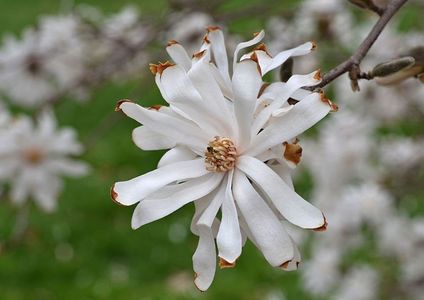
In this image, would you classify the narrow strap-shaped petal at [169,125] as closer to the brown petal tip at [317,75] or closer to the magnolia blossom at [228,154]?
the magnolia blossom at [228,154]

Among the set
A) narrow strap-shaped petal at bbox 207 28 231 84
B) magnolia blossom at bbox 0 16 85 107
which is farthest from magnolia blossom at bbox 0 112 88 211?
narrow strap-shaped petal at bbox 207 28 231 84

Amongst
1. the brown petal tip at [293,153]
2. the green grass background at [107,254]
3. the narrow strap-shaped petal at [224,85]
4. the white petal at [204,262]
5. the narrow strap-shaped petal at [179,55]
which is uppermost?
the narrow strap-shaped petal at [179,55]

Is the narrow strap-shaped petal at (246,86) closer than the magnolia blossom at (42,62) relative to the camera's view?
Yes

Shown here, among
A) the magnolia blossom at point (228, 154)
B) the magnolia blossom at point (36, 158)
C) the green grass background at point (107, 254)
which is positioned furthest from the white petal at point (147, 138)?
the green grass background at point (107, 254)

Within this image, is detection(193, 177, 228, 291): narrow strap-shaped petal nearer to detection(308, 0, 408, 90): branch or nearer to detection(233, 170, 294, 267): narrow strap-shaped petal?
detection(233, 170, 294, 267): narrow strap-shaped petal

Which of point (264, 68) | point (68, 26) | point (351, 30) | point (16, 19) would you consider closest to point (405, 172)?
point (351, 30)

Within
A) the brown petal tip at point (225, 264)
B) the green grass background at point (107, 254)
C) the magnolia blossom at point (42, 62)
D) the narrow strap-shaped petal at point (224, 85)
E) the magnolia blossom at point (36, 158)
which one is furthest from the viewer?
the green grass background at point (107, 254)

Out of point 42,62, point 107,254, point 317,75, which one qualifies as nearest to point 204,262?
point 317,75

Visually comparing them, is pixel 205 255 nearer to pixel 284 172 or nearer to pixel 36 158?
pixel 284 172
